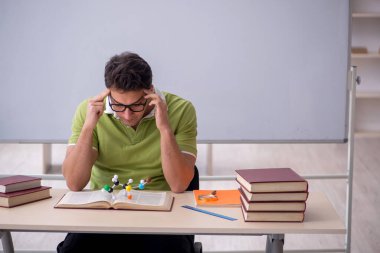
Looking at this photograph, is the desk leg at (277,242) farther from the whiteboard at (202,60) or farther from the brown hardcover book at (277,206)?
the whiteboard at (202,60)

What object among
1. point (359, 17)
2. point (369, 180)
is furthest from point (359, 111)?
point (369, 180)

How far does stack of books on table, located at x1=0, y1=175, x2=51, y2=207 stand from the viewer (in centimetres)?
217

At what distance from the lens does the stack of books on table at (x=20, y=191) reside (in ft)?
7.13

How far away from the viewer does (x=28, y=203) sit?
7.30 ft

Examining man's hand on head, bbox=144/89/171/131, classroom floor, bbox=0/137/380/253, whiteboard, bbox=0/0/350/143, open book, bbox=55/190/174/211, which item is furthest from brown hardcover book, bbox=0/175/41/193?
classroom floor, bbox=0/137/380/253

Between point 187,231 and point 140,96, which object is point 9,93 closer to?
point 140,96

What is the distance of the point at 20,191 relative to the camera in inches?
87.4

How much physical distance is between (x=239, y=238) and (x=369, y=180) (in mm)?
1902

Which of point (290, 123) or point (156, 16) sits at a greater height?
point (156, 16)

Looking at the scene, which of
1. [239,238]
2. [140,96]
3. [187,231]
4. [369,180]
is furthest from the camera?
[369,180]

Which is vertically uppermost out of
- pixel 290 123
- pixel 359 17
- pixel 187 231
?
pixel 359 17

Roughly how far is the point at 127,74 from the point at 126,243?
628 millimetres

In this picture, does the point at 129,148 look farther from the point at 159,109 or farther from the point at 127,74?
the point at 127,74

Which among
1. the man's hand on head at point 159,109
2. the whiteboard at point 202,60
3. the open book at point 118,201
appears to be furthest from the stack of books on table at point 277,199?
the whiteboard at point 202,60
